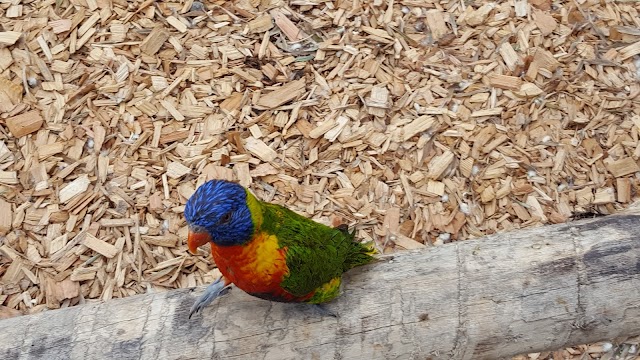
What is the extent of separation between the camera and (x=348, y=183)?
305 centimetres

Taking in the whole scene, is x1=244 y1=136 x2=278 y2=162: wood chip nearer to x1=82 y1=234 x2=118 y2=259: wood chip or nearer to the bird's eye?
x1=82 y1=234 x2=118 y2=259: wood chip

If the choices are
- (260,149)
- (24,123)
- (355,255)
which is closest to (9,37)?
(24,123)

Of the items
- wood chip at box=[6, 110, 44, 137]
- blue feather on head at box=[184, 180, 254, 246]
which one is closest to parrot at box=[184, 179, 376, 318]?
blue feather on head at box=[184, 180, 254, 246]

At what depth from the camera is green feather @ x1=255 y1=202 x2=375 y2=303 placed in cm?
190

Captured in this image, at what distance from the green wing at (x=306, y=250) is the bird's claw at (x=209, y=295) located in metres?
0.26

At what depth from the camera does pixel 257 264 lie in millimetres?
1854

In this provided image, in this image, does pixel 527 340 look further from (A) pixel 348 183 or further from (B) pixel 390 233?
(A) pixel 348 183

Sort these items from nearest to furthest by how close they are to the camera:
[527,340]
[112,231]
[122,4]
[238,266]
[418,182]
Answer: [238,266], [527,340], [112,231], [418,182], [122,4]

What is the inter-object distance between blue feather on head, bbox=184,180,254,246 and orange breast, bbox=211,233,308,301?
0.07m

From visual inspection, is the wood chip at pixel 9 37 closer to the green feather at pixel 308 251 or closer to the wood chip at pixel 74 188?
the wood chip at pixel 74 188

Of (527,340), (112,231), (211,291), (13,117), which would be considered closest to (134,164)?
(112,231)

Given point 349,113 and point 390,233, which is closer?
point 390,233

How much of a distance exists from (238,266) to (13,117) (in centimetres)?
180

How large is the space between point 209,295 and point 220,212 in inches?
16.5
